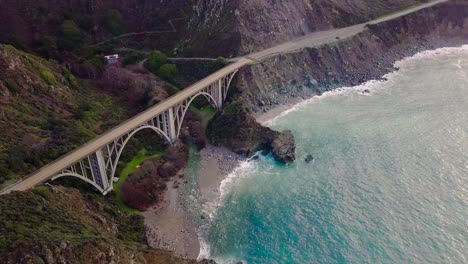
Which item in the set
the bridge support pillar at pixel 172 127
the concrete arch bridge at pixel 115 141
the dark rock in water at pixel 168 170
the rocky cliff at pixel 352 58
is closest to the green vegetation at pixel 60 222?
the concrete arch bridge at pixel 115 141

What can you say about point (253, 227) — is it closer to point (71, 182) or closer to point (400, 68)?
point (71, 182)

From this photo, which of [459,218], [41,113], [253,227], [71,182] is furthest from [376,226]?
[41,113]

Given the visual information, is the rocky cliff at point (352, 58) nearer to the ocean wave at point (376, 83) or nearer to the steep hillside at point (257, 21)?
the ocean wave at point (376, 83)

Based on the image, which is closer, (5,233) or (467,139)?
(5,233)

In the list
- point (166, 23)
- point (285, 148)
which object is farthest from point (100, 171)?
point (166, 23)

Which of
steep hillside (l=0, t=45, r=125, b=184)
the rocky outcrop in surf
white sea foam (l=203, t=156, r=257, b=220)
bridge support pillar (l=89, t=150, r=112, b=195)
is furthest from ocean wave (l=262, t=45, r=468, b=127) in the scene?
bridge support pillar (l=89, t=150, r=112, b=195)

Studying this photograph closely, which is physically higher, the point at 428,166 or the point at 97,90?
the point at 97,90

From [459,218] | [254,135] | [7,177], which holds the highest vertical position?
[7,177]
